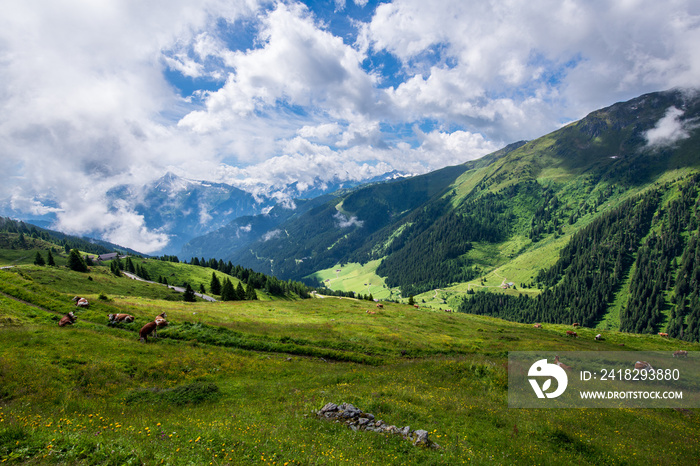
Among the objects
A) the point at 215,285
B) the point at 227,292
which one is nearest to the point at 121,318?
the point at 227,292

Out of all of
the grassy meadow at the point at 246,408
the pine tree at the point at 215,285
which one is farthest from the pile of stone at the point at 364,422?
the pine tree at the point at 215,285

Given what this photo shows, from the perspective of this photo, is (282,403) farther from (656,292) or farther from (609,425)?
(656,292)

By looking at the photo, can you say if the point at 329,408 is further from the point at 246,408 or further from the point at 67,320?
the point at 67,320

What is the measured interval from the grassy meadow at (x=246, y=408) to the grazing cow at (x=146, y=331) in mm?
752

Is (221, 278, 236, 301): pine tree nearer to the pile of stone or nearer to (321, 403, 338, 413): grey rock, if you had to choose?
(321, 403, 338, 413): grey rock

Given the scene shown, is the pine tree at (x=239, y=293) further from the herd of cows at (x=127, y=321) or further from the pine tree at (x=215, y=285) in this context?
the herd of cows at (x=127, y=321)

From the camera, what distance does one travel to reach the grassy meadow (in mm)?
10758

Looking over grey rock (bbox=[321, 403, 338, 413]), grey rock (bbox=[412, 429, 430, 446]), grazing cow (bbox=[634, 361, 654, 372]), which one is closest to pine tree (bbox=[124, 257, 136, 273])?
grey rock (bbox=[321, 403, 338, 413])

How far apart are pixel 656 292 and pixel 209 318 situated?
284m

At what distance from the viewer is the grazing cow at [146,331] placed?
80.3 feet

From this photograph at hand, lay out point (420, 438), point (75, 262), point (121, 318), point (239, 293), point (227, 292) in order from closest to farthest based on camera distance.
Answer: point (420, 438), point (121, 318), point (75, 262), point (227, 292), point (239, 293)

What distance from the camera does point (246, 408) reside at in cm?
1599

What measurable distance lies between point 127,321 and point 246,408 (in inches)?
825

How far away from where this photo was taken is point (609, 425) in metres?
18.1
